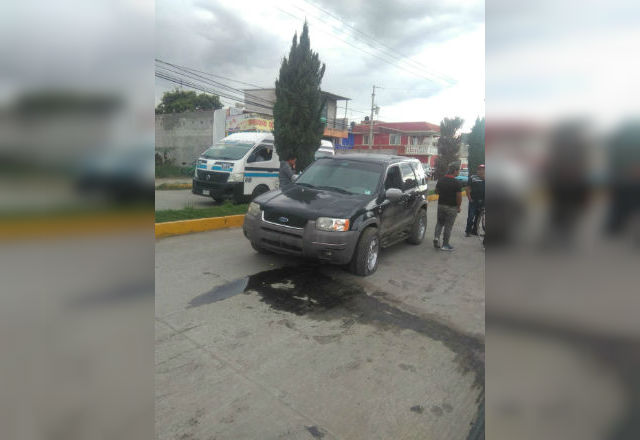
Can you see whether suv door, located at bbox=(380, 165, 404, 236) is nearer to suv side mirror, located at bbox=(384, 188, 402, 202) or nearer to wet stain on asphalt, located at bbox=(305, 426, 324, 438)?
suv side mirror, located at bbox=(384, 188, 402, 202)

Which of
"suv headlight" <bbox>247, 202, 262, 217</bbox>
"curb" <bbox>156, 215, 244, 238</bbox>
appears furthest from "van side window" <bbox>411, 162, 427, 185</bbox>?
"curb" <bbox>156, 215, 244, 238</bbox>

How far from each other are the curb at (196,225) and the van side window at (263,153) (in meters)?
3.47

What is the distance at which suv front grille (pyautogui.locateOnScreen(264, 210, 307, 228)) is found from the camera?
5.07m

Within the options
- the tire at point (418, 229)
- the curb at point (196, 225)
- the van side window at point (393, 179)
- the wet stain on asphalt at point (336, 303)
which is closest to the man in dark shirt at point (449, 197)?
the tire at point (418, 229)

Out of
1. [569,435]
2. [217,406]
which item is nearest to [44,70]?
[569,435]

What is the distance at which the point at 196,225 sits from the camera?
7512mm

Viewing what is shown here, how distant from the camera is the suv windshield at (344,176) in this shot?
5957mm

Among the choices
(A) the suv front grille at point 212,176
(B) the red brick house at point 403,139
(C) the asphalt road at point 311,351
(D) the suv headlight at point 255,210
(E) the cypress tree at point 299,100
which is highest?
(B) the red brick house at point 403,139

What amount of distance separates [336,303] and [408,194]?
301cm

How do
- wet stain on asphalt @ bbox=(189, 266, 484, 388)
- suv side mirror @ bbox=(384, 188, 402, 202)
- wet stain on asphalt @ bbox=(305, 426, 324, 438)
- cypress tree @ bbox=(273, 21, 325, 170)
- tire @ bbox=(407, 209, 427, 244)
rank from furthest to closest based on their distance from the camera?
cypress tree @ bbox=(273, 21, 325, 170)
tire @ bbox=(407, 209, 427, 244)
suv side mirror @ bbox=(384, 188, 402, 202)
wet stain on asphalt @ bbox=(189, 266, 484, 388)
wet stain on asphalt @ bbox=(305, 426, 324, 438)

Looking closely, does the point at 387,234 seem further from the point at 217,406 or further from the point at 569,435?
the point at 569,435

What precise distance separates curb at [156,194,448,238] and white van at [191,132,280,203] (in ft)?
8.61

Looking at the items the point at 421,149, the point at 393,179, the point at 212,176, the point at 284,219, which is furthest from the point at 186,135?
the point at 421,149

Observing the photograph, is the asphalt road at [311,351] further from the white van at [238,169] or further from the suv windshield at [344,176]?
the white van at [238,169]
